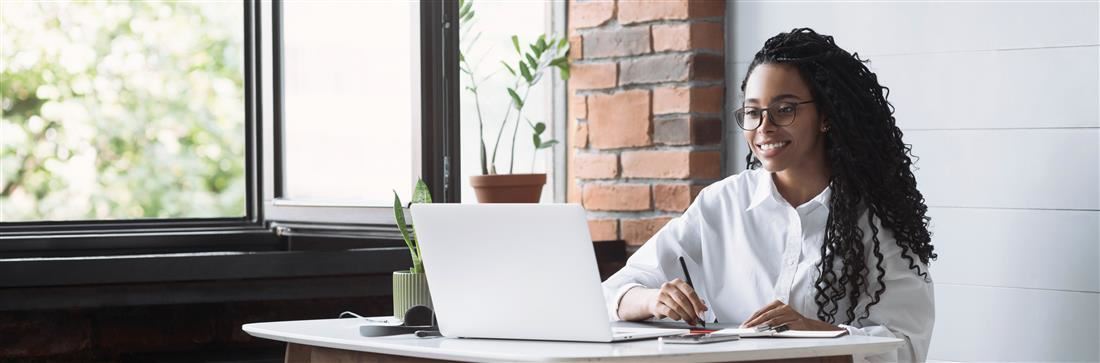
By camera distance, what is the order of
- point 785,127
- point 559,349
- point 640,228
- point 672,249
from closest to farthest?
point 559,349
point 785,127
point 672,249
point 640,228

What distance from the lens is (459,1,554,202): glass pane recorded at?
319cm

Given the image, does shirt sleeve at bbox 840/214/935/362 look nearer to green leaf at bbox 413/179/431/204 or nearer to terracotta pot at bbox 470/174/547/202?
green leaf at bbox 413/179/431/204

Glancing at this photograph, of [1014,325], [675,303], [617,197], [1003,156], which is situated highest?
[1003,156]

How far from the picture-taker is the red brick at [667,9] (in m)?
2.93

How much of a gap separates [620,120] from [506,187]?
1.03ft

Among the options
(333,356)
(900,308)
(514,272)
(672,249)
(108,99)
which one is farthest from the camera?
(108,99)

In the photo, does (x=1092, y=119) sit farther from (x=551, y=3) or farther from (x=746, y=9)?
(x=551, y=3)

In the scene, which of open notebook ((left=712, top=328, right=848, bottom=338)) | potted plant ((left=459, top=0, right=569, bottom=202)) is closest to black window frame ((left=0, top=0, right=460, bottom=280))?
potted plant ((left=459, top=0, right=569, bottom=202))

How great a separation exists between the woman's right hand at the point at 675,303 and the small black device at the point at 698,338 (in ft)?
0.62

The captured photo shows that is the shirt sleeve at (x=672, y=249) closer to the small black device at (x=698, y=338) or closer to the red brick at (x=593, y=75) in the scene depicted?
the small black device at (x=698, y=338)

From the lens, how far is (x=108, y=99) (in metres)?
7.77

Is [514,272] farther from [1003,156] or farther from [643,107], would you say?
[643,107]

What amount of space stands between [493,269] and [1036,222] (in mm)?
1153

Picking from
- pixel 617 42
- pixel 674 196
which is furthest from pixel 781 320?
pixel 617 42
